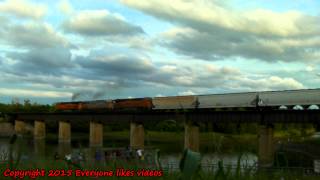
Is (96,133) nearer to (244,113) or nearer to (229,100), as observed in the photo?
(229,100)

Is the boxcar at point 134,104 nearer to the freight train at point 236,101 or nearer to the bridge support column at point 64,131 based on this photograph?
the freight train at point 236,101

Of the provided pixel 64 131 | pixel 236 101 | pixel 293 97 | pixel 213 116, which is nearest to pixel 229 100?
pixel 236 101

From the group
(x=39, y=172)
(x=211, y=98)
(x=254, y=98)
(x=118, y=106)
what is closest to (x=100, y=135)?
(x=118, y=106)

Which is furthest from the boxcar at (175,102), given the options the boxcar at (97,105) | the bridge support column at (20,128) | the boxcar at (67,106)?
the boxcar at (67,106)

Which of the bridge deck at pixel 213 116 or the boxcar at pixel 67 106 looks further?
the boxcar at pixel 67 106

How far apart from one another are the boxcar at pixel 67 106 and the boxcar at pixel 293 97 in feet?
167

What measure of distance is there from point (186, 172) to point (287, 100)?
56.9 m

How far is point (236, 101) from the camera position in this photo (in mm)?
64688

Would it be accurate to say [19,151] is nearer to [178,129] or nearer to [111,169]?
[111,169]

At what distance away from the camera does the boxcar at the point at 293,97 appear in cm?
5635

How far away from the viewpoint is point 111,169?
617 centimetres

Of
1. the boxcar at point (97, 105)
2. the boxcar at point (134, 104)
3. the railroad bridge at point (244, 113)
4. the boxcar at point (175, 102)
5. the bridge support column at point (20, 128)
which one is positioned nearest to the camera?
the bridge support column at point (20, 128)

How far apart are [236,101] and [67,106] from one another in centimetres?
5346

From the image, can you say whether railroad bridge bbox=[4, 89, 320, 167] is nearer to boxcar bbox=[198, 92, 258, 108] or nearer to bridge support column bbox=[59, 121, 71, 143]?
boxcar bbox=[198, 92, 258, 108]
